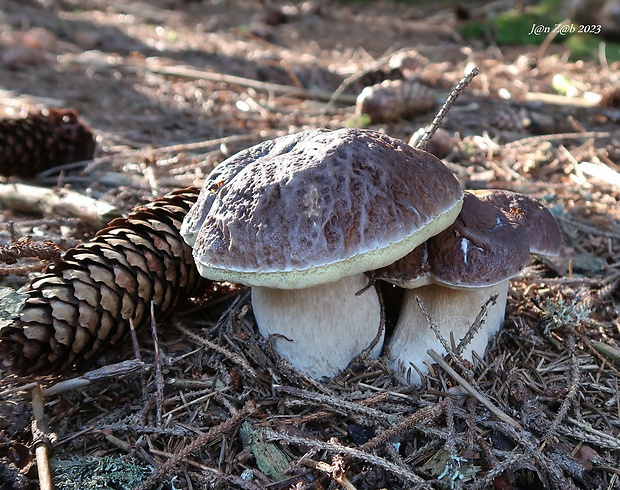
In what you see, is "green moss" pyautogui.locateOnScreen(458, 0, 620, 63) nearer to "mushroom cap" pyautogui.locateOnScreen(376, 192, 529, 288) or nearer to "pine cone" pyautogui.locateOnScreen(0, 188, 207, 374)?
"mushroom cap" pyautogui.locateOnScreen(376, 192, 529, 288)

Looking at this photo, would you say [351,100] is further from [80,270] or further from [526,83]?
[80,270]

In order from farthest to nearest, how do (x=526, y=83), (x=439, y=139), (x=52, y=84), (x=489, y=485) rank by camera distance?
(x=52, y=84)
(x=526, y=83)
(x=439, y=139)
(x=489, y=485)

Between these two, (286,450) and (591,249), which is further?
(591,249)

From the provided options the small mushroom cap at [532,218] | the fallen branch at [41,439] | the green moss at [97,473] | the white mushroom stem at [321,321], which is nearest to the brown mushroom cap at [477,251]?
the small mushroom cap at [532,218]

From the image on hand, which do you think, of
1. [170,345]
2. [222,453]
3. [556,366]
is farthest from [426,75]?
[222,453]

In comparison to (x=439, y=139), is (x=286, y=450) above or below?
below

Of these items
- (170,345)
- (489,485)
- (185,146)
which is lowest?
(489,485)

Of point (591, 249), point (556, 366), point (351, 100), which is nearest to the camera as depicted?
point (556, 366)
